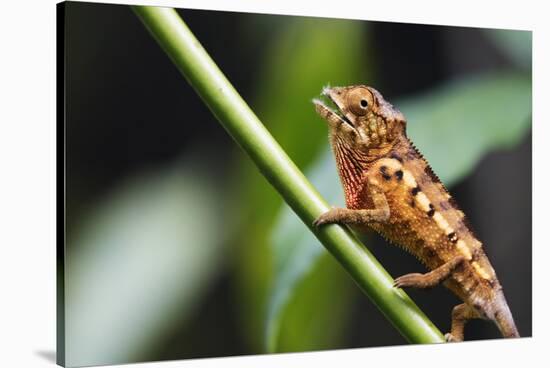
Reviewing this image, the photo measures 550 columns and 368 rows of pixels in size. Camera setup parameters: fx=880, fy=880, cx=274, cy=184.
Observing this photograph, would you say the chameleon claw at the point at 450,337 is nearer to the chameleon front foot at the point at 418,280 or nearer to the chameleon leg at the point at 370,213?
the chameleon front foot at the point at 418,280

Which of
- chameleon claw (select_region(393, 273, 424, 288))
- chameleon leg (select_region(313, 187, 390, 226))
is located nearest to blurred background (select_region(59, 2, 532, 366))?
chameleon claw (select_region(393, 273, 424, 288))

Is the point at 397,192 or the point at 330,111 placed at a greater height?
the point at 330,111

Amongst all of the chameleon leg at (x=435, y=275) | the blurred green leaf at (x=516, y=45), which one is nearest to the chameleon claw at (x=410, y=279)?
the chameleon leg at (x=435, y=275)

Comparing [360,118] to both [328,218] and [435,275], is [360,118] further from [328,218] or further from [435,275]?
[328,218]

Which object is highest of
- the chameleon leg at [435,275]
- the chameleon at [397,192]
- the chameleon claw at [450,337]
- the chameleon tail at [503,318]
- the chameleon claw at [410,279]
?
the chameleon at [397,192]

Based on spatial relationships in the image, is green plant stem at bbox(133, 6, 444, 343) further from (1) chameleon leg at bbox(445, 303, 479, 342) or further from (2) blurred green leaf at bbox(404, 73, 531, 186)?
(2) blurred green leaf at bbox(404, 73, 531, 186)

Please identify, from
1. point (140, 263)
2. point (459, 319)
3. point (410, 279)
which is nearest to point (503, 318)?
point (459, 319)
